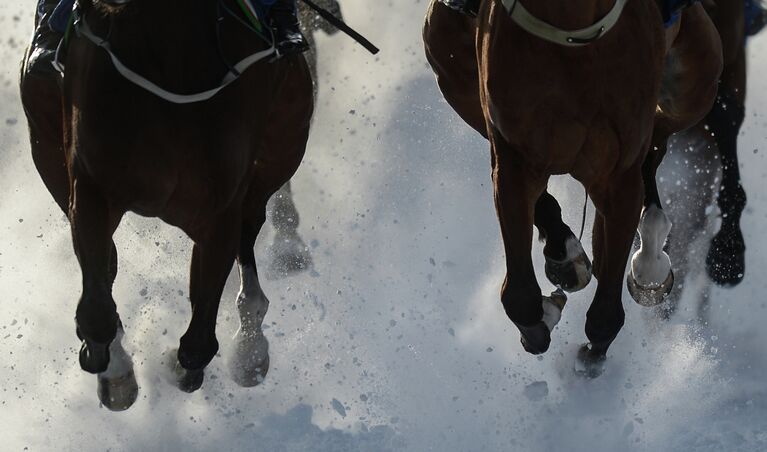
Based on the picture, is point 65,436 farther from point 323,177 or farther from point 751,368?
point 751,368

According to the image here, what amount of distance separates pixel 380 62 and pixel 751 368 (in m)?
3.43

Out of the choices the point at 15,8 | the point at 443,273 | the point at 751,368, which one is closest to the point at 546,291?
the point at 443,273

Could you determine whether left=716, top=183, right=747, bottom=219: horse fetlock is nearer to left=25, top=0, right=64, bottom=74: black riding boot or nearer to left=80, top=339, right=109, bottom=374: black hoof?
left=80, top=339, right=109, bottom=374: black hoof

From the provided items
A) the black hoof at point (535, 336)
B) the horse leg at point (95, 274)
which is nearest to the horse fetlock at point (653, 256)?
the black hoof at point (535, 336)

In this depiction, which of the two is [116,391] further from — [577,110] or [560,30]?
[560,30]

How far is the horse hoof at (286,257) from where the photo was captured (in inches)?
427

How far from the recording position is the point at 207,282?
8.12 metres

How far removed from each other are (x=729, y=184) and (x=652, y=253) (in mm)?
993

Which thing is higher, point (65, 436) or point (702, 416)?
point (702, 416)

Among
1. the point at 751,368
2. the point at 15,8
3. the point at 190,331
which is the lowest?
the point at 15,8

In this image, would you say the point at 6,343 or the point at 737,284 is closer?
the point at 737,284

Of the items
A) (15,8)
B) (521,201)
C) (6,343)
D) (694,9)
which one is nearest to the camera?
(521,201)

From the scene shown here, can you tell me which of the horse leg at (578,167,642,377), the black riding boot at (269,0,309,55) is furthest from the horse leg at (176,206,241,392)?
the horse leg at (578,167,642,377)

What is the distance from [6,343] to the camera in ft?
35.8
